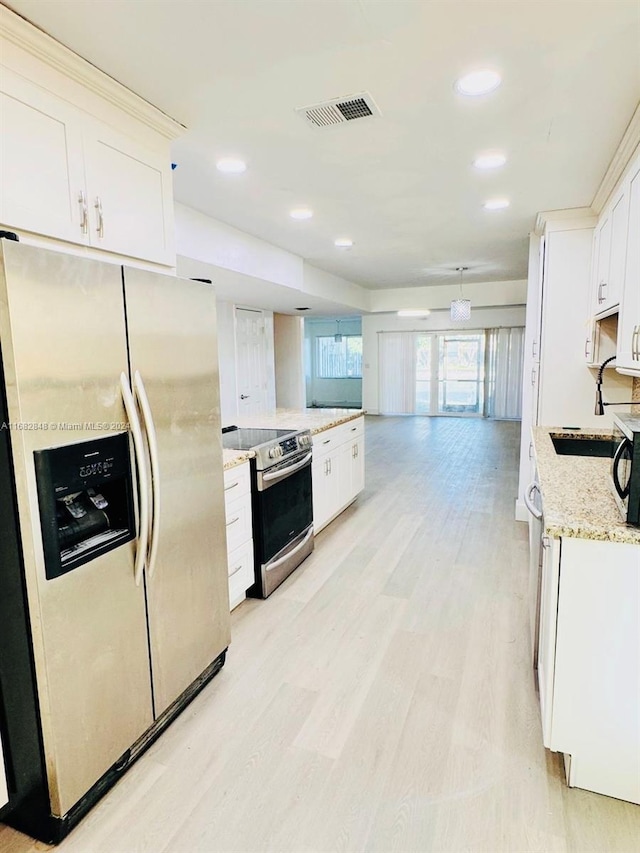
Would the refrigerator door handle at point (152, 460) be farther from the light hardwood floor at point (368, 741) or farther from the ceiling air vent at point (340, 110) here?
the ceiling air vent at point (340, 110)

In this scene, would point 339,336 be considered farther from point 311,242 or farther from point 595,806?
point 595,806

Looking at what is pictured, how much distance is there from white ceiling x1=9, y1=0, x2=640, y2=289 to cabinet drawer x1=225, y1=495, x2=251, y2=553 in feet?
6.11

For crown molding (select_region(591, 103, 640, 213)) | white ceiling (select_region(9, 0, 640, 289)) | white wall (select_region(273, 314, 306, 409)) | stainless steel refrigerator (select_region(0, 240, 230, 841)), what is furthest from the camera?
white wall (select_region(273, 314, 306, 409))

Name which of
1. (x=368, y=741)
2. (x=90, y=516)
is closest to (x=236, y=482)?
(x=90, y=516)

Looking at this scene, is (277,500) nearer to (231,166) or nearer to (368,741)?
(368,741)

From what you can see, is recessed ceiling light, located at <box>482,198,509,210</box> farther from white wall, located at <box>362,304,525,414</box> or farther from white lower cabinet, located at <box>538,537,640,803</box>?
white wall, located at <box>362,304,525,414</box>

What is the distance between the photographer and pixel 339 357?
13500mm

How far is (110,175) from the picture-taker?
1925mm

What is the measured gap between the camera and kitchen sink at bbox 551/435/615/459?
3.27 m

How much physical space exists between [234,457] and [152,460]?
1.00m

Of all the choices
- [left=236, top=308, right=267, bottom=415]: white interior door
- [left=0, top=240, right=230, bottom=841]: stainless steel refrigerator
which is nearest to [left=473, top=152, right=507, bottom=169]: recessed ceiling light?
[left=0, top=240, right=230, bottom=841]: stainless steel refrigerator

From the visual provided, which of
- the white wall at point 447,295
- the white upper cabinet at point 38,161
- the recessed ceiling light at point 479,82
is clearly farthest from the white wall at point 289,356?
the white upper cabinet at point 38,161

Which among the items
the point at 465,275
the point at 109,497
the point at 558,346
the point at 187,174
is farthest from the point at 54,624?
the point at 465,275

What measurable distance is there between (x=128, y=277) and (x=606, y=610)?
1.92 metres
